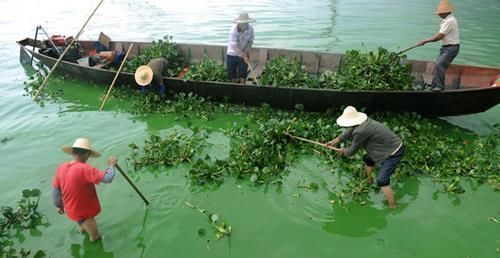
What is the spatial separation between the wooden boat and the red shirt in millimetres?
4194

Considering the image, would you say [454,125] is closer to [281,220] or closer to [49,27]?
[281,220]

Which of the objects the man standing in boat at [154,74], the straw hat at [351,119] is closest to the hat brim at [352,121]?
the straw hat at [351,119]

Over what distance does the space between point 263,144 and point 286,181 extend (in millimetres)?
827

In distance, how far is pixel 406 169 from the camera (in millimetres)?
5609

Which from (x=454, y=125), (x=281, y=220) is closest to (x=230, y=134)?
(x=281, y=220)

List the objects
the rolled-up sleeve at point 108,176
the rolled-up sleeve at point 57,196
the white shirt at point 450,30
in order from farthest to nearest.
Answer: the white shirt at point 450,30
the rolled-up sleeve at point 57,196
the rolled-up sleeve at point 108,176

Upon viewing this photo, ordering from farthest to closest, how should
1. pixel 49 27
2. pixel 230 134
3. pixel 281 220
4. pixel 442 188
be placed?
pixel 49 27
pixel 230 134
pixel 442 188
pixel 281 220

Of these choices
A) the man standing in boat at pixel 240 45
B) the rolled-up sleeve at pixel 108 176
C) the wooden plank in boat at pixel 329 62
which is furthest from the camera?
the wooden plank in boat at pixel 329 62

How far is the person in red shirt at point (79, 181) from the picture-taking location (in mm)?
3711

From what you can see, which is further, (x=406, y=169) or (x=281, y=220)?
(x=406, y=169)

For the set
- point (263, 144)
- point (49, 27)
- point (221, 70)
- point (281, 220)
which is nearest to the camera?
point (281, 220)

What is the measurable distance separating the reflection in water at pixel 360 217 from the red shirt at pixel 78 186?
9.80 feet

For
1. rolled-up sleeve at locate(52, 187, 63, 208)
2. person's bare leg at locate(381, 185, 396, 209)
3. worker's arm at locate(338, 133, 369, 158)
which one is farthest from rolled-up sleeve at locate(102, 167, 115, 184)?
person's bare leg at locate(381, 185, 396, 209)

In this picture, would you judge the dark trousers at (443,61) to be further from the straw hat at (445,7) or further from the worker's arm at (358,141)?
the worker's arm at (358,141)
